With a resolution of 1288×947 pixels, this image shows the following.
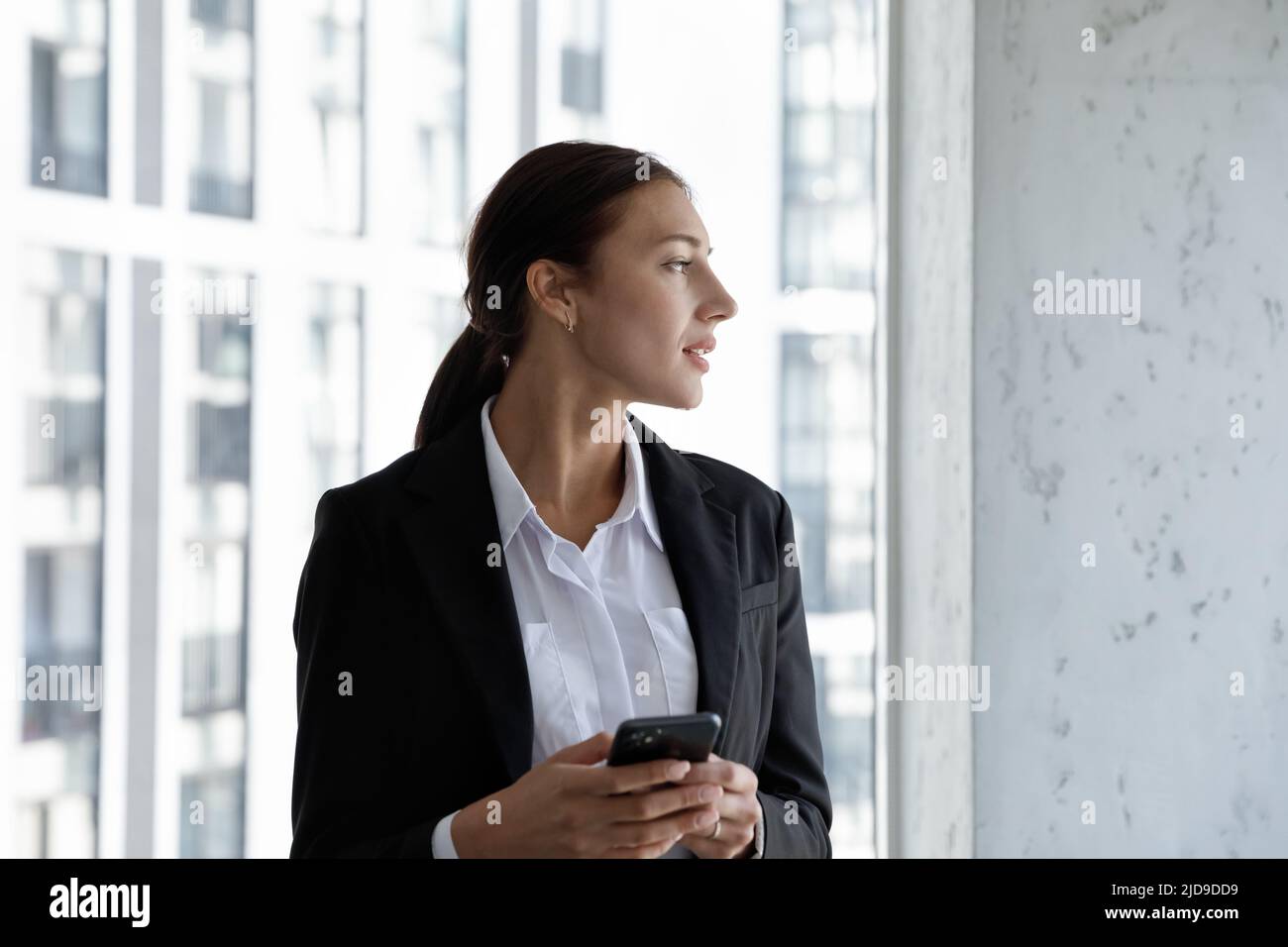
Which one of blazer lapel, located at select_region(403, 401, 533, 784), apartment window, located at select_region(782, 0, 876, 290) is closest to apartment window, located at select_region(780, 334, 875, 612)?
apartment window, located at select_region(782, 0, 876, 290)

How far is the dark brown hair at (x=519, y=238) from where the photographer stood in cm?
137

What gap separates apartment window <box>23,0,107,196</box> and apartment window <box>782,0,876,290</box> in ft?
5.43

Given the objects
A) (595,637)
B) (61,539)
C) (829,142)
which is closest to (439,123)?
(829,142)

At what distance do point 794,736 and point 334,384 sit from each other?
1.47 m

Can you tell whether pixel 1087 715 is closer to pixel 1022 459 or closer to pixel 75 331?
pixel 1022 459

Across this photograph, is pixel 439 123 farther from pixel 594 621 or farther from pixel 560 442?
pixel 594 621

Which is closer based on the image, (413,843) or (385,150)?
(413,843)

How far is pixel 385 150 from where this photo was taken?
2.53 meters

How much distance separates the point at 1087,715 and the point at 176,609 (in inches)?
69.1

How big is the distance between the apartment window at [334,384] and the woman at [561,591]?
41.6 inches

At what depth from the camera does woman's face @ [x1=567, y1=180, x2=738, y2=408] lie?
4.48 feet

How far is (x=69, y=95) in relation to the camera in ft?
6.55

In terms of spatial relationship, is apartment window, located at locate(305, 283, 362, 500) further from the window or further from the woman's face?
the woman's face
